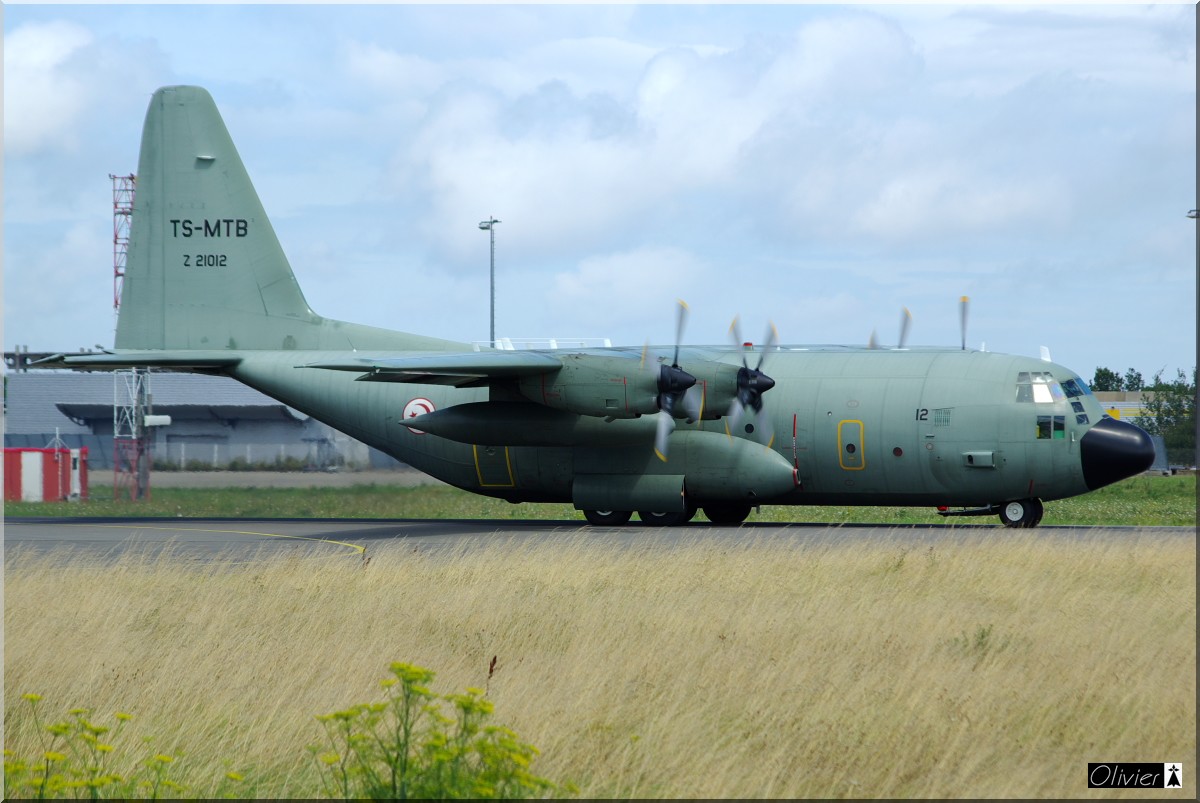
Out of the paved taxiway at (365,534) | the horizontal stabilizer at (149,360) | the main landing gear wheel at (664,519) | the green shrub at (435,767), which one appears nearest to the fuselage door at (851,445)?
the paved taxiway at (365,534)

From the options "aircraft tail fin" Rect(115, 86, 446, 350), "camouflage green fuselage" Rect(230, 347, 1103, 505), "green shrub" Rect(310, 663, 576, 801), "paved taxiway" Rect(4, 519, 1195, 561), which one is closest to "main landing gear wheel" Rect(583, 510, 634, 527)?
"paved taxiway" Rect(4, 519, 1195, 561)

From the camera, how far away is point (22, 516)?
113 ft

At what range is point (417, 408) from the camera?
28.6 m

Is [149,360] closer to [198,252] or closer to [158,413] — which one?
[198,252]

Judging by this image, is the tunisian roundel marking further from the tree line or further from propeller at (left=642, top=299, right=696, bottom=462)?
the tree line

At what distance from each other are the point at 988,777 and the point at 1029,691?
2159 mm

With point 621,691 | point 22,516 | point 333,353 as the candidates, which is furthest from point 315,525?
point 621,691

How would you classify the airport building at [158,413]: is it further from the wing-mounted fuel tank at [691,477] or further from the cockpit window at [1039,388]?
the cockpit window at [1039,388]

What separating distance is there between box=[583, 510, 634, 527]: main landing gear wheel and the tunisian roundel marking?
443 centimetres

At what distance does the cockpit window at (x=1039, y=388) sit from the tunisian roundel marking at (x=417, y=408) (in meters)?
13.2

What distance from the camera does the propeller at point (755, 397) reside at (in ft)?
83.6

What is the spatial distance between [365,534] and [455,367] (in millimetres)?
4818

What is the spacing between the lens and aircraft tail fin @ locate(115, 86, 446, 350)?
30.5 meters

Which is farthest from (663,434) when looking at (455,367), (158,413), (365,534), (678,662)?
(158,413)
